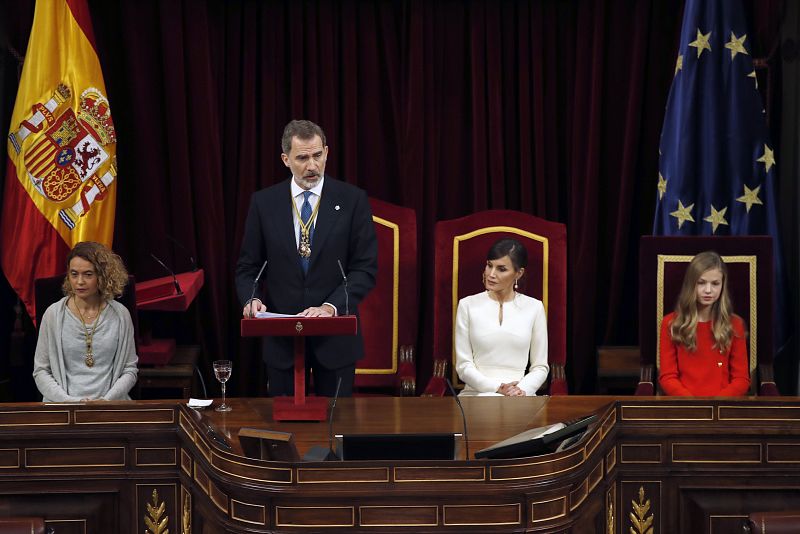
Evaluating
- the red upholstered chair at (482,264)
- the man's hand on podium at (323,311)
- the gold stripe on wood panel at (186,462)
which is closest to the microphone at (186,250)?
the red upholstered chair at (482,264)

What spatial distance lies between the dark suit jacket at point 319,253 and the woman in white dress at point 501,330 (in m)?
0.57

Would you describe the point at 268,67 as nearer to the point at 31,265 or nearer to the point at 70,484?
the point at 31,265

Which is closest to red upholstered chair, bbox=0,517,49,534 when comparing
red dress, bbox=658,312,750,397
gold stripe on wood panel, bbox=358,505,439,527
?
gold stripe on wood panel, bbox=358,505,439,527

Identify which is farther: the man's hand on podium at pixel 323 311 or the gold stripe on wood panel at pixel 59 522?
the man's hand on podium at pixel 323 311

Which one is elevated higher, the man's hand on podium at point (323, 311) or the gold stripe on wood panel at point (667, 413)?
the man's hand on podium at point (323, 311)

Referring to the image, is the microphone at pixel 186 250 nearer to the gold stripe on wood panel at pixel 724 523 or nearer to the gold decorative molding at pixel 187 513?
the gold decorative molding at pixel 187 513

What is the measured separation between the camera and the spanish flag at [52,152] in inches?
247

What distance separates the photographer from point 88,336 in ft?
17.2

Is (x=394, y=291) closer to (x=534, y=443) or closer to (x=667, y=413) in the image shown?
(x=667, y=413)

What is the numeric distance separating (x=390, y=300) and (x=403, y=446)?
2349 millimetres

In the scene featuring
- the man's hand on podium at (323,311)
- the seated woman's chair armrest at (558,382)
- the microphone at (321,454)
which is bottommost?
the microphone at (321,454)

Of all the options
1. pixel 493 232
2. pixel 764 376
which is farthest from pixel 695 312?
pixel 493 232

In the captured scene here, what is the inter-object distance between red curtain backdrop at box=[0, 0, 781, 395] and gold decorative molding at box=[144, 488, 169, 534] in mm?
2253

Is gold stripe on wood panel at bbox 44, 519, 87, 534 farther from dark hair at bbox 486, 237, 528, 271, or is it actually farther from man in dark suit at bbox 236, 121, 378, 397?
dark hair at bbox 486, 237, 528, 271
